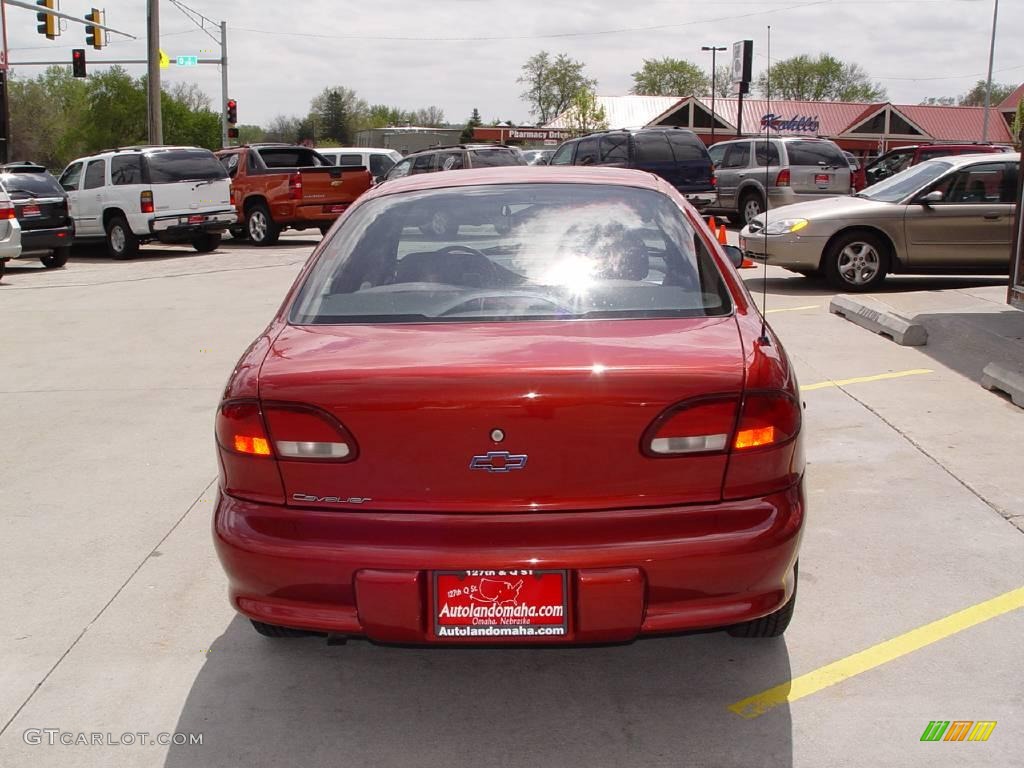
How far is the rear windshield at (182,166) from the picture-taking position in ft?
63.7

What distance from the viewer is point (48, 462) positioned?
6473mm

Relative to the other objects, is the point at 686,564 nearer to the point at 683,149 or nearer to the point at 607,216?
the point at 607,216

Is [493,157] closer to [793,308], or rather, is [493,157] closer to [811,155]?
[811,155]

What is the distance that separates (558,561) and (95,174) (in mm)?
19081

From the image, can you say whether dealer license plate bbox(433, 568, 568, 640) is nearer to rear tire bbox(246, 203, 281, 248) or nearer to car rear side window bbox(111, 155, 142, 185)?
car rear side window bbox(111, 155, 142, 185)

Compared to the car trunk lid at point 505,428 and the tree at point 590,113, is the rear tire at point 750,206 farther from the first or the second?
the tree at point 590,113

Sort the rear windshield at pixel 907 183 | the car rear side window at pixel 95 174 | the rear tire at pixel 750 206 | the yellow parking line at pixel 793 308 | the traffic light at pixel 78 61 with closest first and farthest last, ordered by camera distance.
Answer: the yellow parking line at pixel 793 308 < the rear windshield at pixel 907 183 < the car rear side window at pixel 95 174 < the rear tire at pixel 750 206 < the traffic light at pixel 78 61

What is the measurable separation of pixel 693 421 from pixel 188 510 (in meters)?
3.25

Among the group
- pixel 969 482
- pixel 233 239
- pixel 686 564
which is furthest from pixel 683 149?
pixel 686 564

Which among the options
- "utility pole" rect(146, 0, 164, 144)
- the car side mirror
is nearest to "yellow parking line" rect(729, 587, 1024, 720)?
the car side mirror

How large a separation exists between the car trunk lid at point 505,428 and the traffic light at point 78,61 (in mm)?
34667

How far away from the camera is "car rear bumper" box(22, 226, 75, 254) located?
17.7 metres

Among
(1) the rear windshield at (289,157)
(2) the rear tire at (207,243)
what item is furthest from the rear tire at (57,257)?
(1) the rear windshield at (289,157)

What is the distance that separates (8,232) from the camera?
16.0m
